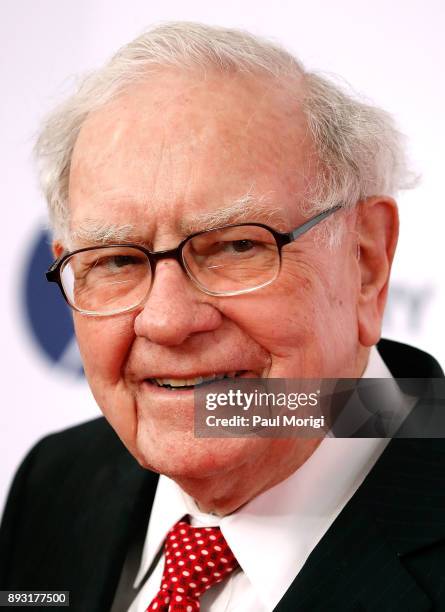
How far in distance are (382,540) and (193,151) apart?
2.95ft

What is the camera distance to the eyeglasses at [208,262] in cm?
157

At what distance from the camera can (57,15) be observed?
9.55ft

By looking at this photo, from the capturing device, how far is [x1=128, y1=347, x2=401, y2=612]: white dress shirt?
65.6 inches

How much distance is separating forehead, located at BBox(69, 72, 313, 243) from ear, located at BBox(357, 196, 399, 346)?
0.73 ft

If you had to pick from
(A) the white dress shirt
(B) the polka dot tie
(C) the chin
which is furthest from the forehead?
(B) the polka dot tie

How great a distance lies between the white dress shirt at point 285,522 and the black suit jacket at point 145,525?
7 cm

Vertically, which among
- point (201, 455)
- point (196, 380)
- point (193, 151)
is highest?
point (193, 151)

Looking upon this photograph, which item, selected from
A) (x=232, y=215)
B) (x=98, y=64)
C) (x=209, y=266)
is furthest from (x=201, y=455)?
(x=98, y=64)

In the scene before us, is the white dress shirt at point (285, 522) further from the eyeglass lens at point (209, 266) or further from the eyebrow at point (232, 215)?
the eyebrow at point (232, 215)

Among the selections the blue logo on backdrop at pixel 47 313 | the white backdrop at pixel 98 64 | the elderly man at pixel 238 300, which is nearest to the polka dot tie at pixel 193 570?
the elderly man at pixel 238 300

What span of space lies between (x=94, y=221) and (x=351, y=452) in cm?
78

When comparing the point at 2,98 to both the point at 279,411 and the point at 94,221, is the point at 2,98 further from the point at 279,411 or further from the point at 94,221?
the point at 279,411

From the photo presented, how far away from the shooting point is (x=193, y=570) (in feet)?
5.57

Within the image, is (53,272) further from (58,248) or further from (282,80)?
(282,80)
